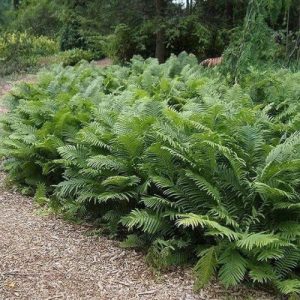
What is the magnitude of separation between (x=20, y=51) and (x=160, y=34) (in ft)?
26.9

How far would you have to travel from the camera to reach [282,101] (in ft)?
23.0

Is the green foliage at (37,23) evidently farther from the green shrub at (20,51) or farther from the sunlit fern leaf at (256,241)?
the sunlit fern leaf at (256,241)

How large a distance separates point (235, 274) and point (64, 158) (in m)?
2.39

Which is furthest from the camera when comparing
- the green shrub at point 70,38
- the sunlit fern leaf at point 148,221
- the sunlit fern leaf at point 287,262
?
the green shrub at point 70,38

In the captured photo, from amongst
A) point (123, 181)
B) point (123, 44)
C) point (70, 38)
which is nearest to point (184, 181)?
point (123, 181)

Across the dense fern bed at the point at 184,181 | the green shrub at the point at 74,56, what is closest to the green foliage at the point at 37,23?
the green shrub at the point at 74,56

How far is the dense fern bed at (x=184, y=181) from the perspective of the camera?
362 cm

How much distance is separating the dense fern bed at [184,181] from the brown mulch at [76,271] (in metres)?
0.14

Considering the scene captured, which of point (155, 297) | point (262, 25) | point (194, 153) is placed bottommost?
point (155, 297)

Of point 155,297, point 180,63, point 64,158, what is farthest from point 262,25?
point 155,297

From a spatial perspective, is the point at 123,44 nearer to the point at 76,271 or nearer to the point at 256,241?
the point at 76,271

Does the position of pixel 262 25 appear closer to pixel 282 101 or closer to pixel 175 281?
pixel 282 101

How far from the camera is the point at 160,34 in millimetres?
14781

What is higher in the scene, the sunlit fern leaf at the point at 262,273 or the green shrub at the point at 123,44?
the green shrub at the point at 123,44
